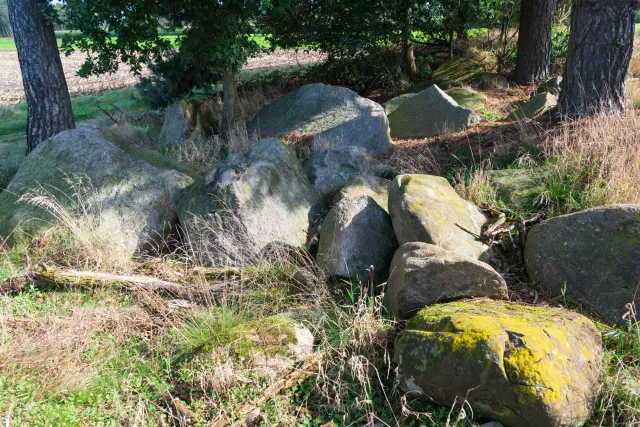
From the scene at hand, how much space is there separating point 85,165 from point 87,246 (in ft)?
5.29

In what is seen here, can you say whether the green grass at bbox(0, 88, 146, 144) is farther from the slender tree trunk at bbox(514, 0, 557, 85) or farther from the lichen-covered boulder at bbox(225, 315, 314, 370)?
the lichen-covered boulder at bbox(225, 315, 314, 370)

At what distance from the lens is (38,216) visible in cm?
614

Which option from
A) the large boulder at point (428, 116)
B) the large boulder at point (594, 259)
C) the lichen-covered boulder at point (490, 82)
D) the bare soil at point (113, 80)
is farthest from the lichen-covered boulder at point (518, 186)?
the bare soil at point (113, 80)

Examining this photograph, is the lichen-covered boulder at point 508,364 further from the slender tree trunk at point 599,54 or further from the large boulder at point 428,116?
the large boulder at point 428,116

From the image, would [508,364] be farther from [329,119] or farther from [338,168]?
[329,119]

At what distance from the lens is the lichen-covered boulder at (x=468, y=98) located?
9.17m

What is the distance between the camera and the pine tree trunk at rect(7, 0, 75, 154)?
314 inches

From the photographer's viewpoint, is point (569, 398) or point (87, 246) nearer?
point (569, 398)

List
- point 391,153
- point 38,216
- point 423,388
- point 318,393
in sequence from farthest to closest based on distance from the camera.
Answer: point 391,153, point 38,216, point 318,393, point 423,388

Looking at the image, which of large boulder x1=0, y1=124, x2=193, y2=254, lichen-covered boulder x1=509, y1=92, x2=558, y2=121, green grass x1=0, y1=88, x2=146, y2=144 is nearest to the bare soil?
green grass x1=0, y1=88, x2=146, y2=144

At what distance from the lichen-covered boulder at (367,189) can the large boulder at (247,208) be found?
0.45m

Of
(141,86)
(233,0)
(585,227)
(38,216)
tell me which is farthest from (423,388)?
(141,86)

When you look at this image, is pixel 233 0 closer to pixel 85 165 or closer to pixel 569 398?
pixel 85 165

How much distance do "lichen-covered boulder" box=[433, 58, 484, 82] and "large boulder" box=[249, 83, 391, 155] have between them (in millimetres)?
3562
